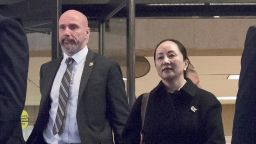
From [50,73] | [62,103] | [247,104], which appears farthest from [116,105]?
[247,104]

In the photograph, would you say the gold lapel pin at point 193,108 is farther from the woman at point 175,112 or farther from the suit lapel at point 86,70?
the suit lapel at point 86,70

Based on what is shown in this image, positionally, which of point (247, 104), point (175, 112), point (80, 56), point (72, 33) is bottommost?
point (175, 112)

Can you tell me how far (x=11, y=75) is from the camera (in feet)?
10.0

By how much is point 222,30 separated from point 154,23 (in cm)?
107

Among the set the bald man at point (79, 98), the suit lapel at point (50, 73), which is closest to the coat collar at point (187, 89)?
the bald man at point (79, 98)

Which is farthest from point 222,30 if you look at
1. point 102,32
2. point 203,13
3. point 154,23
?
point 102,32

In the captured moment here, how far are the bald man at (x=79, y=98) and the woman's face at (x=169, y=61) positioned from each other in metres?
0.36

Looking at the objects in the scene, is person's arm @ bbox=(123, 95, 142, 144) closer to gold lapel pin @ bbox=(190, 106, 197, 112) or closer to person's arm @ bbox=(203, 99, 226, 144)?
gold lapel pin @ bbox=(190, 106, 197, 112)

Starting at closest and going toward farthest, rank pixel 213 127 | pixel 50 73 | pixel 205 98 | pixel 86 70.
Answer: pixel 213 127, pixel 205 98, pixel 86 70, pixel 50 73

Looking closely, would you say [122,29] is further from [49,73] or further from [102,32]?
[49,73]

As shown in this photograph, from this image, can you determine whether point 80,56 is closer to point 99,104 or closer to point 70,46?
point 70,46

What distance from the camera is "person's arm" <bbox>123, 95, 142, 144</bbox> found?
4.84 meters

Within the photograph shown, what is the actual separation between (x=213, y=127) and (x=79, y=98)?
0.98 m

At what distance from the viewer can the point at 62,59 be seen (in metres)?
5.17
